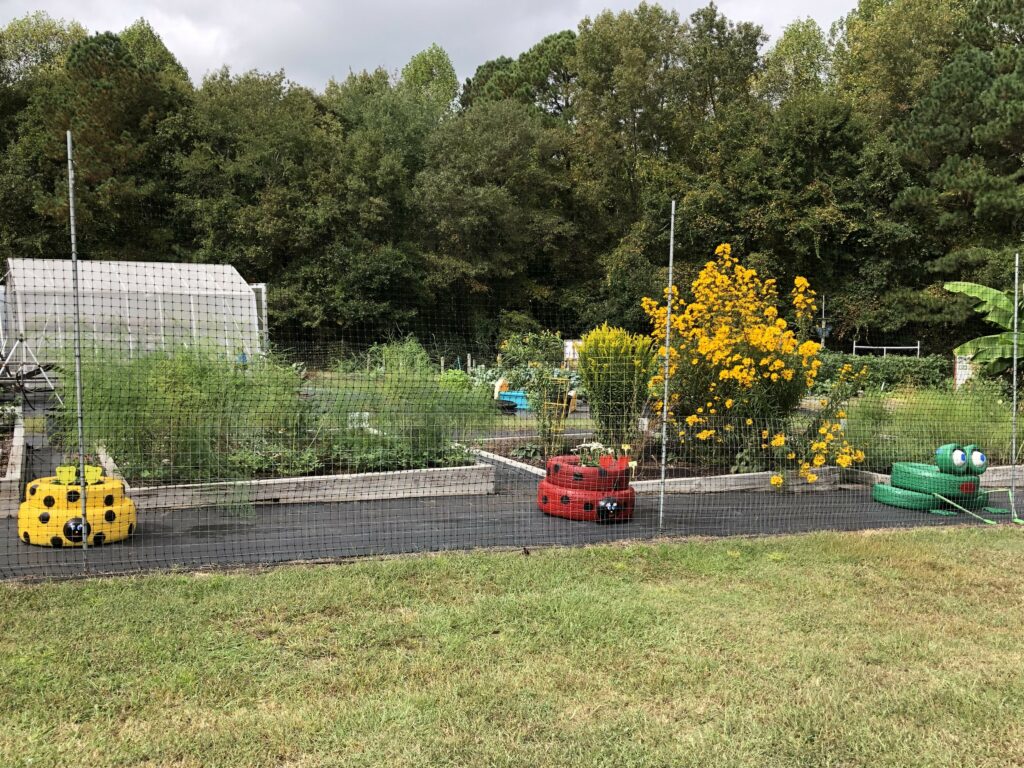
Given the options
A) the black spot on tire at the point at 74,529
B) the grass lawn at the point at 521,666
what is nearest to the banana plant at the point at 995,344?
the grass lawn at the point at 521,666

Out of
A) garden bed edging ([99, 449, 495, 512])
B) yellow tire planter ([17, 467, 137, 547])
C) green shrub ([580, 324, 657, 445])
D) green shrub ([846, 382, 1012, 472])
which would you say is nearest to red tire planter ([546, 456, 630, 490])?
garden bed edging ([99, 449, 495, 512])

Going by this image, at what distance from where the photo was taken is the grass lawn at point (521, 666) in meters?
2.64

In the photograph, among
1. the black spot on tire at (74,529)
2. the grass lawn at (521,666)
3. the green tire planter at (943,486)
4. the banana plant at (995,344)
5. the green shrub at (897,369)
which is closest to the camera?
the grass lawn at (521,666)

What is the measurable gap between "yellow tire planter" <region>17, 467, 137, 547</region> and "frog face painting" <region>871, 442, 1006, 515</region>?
657 cm

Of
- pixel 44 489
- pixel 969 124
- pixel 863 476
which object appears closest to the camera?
pixel 44 489

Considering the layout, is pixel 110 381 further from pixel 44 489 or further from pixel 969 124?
pixel 969 124

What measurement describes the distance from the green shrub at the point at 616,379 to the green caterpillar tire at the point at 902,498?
2.42 metres

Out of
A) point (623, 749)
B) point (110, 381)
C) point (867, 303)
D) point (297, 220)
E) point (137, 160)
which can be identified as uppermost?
point (137, 160)

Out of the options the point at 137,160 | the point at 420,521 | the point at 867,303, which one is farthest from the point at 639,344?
the point at 137,160

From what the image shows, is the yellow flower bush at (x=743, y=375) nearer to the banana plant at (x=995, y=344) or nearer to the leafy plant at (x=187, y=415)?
the leafy plant at (x=187, y=415)

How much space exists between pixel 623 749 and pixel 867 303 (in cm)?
2722

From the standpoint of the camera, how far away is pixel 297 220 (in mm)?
28109

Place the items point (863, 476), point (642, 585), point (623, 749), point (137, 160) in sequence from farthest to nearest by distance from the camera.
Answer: point (137, 160), point (863, 476), point (642, 585), point (623, 749)

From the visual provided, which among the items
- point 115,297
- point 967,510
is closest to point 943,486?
point 967,510
